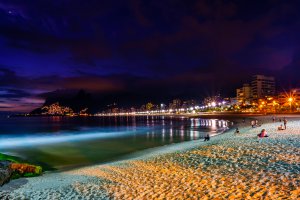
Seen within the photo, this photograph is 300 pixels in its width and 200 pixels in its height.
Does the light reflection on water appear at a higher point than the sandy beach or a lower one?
lower

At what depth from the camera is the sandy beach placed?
9.82 meters

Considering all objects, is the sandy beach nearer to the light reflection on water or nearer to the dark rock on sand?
the dark rock on sand

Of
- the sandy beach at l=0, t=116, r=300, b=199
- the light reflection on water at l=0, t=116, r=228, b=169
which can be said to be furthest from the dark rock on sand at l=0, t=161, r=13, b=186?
the light reflection on water at l=0, t=116, r=228, b=169

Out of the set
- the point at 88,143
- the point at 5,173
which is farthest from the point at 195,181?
the point at 88,143

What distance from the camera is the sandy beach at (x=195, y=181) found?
982 cm

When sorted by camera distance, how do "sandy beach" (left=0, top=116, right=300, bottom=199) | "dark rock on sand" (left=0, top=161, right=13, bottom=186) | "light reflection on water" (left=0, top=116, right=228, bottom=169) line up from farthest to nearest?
"light reflection on water" (left=0, top=116, right=228, bottom=169), "dark rock on sand" (left=0, top=161, right=13, bottom=186), "sandy beach" (left=0, top=116, right=300, bottom=199)

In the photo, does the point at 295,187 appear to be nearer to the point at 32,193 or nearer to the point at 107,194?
the point at 107,194

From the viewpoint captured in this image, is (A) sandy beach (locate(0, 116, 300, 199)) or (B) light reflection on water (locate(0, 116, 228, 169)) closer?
(A) sandy beach (locate(0, 116, 300, 199))

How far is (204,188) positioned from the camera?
10.5m

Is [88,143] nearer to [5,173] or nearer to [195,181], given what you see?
[5,173]

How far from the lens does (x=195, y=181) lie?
11.7 metres

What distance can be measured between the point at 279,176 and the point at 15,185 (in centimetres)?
1351

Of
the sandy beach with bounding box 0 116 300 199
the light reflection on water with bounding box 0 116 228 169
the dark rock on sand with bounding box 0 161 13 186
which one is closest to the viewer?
the sandy beach with bounding box 0 116 300 199

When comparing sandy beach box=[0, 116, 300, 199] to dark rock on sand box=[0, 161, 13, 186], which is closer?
sandy beach box=[0, 116, 300, 199]
